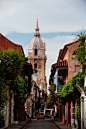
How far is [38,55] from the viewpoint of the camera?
114m

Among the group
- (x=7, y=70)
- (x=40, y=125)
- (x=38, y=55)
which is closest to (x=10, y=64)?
(x=7, y=70)

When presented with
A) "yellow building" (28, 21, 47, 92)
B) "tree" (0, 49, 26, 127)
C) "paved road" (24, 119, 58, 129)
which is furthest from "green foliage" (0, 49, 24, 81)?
"yellow building" (28, 21, 47, 92)

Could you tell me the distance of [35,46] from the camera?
117062 mm

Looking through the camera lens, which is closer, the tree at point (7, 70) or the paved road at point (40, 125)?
the tree at point (7, 70)

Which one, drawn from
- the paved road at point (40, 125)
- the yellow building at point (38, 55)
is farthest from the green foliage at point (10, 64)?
the yellow building at point (38, 55)

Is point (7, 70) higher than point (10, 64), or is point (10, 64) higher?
point (10, 64)

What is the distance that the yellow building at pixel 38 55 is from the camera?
113250mm

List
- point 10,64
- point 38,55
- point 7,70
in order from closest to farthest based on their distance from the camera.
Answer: point 7,70 < point 10,64 < point 38,55

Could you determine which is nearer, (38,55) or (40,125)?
(40,125)

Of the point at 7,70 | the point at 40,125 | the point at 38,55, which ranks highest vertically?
the point at 38,55

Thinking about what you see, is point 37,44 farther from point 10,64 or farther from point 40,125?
point 10,64

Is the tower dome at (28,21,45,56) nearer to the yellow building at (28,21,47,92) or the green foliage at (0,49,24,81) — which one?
the yellow building at (28,21,47,92)

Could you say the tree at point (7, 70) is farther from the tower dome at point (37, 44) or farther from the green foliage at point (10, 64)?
the tower dome at point (37, 44)

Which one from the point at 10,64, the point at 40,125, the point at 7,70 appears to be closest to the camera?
the point at 7,70
